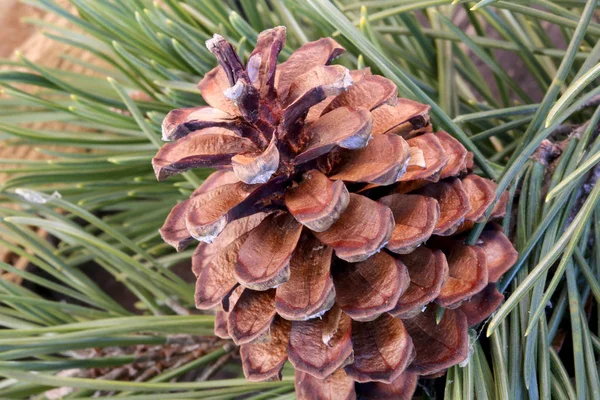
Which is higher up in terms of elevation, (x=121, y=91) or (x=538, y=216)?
(x=121, y=91)

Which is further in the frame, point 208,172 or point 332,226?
point 208,172

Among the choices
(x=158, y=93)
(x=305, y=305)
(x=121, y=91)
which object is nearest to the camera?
(x=305, y=305)

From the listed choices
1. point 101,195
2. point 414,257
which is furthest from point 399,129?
point 101,195

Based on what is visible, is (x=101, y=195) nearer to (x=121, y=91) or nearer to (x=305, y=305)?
(x=121, y=91)
